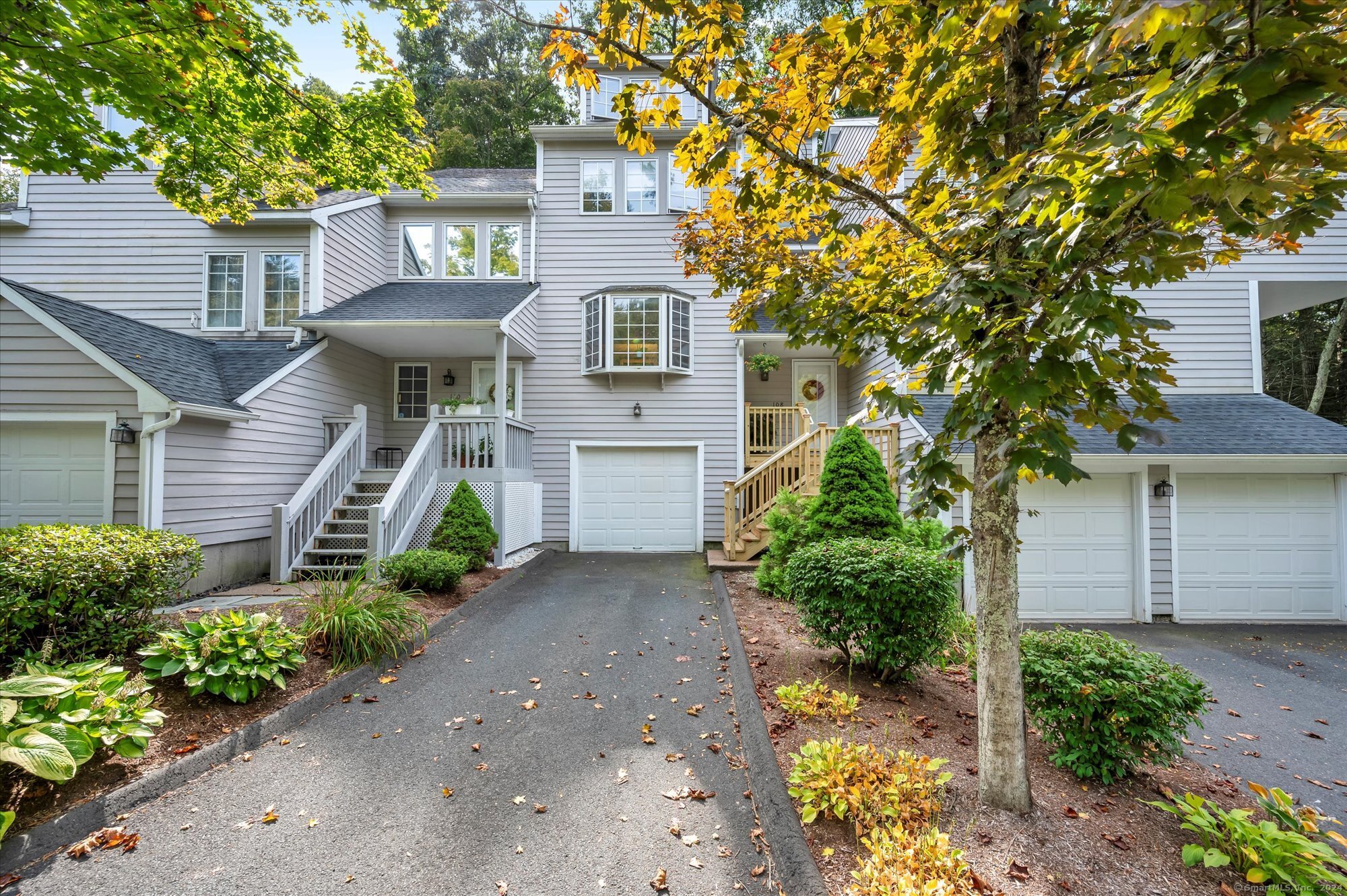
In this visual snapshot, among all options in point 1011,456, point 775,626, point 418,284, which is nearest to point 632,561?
point 775,626

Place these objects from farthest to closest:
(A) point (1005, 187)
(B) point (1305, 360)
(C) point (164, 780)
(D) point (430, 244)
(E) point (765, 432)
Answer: (B) point (1305, 360), (D) point (430, 244), (E) point (765, 432), (C) point (164, 780), (A) point (1005, 187)

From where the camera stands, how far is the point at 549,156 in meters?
10.3

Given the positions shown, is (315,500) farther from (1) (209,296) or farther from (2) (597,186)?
(2) (597,186)

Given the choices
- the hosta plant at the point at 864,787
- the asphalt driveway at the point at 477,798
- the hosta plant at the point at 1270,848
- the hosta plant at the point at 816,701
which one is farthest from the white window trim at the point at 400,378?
the hosta plant at the point at 1270,848

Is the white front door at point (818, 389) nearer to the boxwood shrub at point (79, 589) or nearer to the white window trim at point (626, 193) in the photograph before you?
the white window trim at point (626, 193)

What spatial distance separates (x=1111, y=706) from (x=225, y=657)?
5.24m

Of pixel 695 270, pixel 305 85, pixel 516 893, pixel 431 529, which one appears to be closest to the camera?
pixel 516 893

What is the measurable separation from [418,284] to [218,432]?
4590 millimetres

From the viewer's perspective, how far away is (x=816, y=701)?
3.34 meters

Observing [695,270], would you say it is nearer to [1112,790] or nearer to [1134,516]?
[1112,790]

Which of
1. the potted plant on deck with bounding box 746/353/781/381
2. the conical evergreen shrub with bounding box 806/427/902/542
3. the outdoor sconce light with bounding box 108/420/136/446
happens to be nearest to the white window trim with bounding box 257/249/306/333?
the outdoor sconce light with bounding box 108/420/136/446

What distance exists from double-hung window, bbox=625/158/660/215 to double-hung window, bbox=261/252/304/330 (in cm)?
578

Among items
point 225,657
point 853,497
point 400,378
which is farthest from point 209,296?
point 853,497

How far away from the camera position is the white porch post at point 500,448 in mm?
7832
